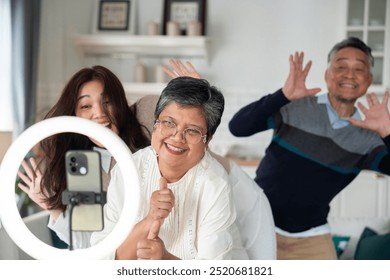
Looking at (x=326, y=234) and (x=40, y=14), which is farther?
(x=326, y=234)

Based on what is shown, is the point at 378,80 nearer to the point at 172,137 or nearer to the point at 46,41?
the point at 172,137

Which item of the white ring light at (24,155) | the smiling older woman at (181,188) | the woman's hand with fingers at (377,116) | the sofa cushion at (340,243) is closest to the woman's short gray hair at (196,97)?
the smiling older woman at (181,188)

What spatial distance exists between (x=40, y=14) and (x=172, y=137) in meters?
0.41

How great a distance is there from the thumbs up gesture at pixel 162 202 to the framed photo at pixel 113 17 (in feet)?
1.19

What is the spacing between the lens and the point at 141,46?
1327 mm

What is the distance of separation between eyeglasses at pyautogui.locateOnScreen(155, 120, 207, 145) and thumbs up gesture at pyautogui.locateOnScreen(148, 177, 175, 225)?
8 centimetres

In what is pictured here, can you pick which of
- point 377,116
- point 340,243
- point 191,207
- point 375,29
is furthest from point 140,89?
point 340,243

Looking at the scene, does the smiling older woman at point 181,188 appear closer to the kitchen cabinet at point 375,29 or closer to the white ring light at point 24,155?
the white ring light at point 24,155

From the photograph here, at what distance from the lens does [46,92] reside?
1.28 m

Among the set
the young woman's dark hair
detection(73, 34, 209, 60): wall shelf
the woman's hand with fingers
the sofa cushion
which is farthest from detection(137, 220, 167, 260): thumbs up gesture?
the sofa cushion

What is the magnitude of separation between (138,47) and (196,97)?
0.96 ft

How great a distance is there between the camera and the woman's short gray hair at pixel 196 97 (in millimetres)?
1093
